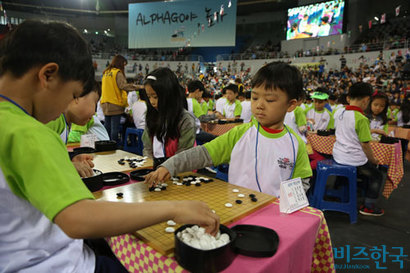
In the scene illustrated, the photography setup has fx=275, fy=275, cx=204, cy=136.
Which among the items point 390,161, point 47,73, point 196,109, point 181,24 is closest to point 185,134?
point 47,73

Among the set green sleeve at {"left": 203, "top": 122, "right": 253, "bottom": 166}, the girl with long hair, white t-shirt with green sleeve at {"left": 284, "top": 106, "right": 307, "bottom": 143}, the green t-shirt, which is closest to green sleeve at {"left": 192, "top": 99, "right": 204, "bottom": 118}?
white t-shirt with green sleeve at {"left": 284, "top": 106, "right": 307, "bottom": 143}

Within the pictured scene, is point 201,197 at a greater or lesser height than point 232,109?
lesser

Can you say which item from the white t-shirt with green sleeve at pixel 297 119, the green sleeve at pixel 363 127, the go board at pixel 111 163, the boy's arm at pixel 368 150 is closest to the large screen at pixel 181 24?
the white t-shirt with green sleeve at pixel 297 119

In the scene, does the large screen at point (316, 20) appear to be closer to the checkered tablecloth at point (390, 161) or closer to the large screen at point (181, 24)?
the large screen at point (181, 24)

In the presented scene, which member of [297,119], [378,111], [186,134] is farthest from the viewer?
[297,119]

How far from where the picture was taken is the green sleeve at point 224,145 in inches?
67.7

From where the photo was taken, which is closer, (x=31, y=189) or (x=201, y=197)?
(x=31, y=189)

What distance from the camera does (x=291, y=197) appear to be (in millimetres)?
1183

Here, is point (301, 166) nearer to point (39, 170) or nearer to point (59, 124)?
point (39, 170)

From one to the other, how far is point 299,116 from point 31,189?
187 inches

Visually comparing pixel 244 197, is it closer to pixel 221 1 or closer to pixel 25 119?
pixel 25 119

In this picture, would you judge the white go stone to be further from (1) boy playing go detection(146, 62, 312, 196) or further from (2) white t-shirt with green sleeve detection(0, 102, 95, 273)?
(1) boy playing go detection(146, 62, 312, 196)

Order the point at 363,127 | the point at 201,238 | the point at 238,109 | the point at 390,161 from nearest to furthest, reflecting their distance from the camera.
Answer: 1. the point at 201,238
2. the point at 363,127
3. the point at 390,161
4. the point at 238,109

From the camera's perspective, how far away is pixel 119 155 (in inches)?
87.6
